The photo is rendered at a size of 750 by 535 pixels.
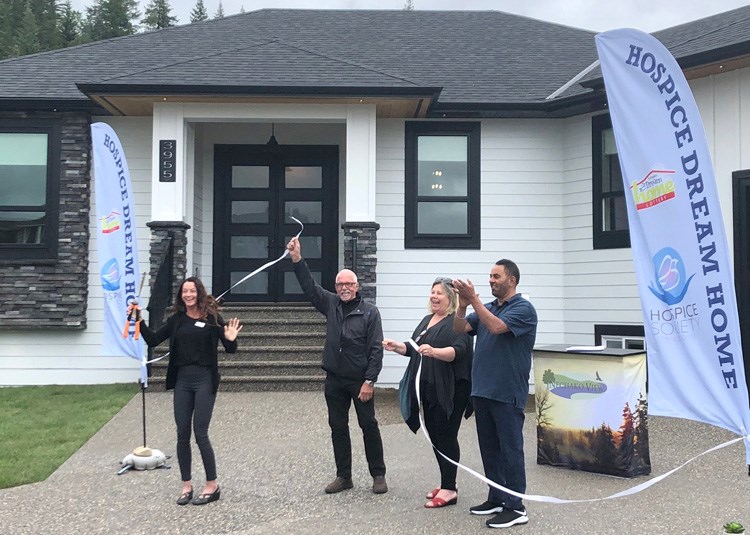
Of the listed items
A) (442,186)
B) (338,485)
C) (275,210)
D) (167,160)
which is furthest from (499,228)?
(338,485)

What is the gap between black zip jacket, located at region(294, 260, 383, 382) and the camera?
5422 mm

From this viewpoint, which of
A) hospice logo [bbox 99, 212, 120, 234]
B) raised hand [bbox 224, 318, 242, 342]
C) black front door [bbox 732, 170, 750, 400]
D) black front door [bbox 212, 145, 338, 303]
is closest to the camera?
raised hand [bbox 224, 318, 242, 342]

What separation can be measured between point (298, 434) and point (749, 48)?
652 centimetres

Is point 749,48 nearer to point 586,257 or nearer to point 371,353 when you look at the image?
point 586,257

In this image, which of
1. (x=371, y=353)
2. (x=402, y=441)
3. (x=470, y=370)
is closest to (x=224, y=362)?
(x=402, y=441)

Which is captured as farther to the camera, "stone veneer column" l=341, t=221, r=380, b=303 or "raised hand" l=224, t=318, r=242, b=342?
"stone veneer column" l=341, t=221, r=380, b=303

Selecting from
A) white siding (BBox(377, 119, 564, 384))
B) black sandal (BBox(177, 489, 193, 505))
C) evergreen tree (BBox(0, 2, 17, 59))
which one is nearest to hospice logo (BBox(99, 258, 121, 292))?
black sandal (BBox(177, 489, 193, 505))

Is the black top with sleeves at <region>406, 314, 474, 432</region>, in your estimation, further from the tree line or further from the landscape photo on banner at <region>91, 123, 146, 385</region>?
the tree line

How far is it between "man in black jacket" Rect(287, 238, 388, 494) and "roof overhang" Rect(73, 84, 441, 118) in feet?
15.9

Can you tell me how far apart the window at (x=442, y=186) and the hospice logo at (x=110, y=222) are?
4.71 m

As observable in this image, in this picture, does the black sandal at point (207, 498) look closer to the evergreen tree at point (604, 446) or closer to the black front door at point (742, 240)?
the evergreen tree at point (604, 446)

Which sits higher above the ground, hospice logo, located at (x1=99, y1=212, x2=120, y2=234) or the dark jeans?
hospice logo, located at (x1=99, y1=212, x2=120, y2=234)

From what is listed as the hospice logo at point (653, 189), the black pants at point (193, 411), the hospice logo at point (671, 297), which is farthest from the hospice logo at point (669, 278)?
the black pants at point (193, 411)

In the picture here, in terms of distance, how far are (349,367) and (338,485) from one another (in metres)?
0.89
